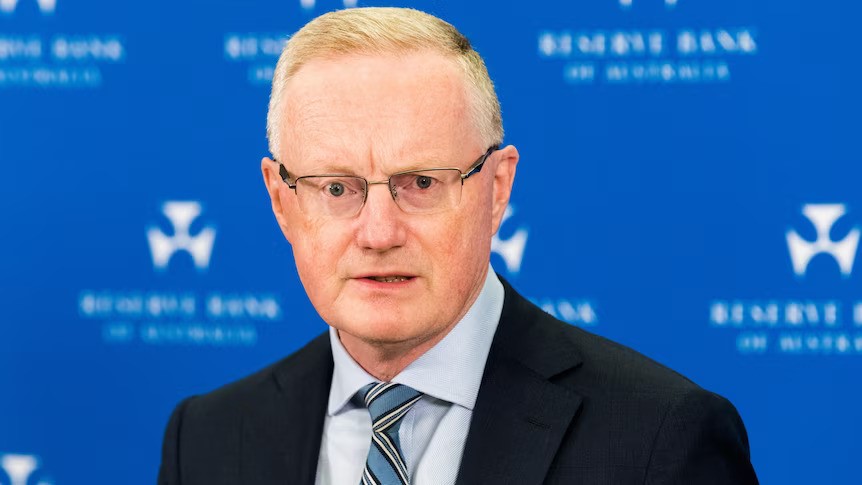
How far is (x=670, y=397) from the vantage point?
74.4 inches

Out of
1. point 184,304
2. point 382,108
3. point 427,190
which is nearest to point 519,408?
point 427,190

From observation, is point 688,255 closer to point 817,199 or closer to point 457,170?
point 817,199

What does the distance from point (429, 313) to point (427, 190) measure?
0.21 m

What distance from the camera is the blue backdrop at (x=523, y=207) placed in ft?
9.58

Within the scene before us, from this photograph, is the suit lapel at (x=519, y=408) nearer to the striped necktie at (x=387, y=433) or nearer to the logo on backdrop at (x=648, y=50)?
the striped necktie at (x=387, y=433)

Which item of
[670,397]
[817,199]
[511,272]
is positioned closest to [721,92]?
[817,199]

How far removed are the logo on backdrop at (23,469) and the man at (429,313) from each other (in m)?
1.54

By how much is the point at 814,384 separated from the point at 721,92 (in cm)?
80

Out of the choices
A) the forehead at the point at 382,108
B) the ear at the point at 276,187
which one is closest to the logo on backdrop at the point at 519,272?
the ear at the point at 276,187

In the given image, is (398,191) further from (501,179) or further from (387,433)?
(387,433)

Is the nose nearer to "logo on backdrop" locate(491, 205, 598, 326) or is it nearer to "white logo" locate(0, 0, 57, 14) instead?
"logo on backdrop" locate(491, 205, 598, 326)

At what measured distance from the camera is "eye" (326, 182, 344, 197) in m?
1.85

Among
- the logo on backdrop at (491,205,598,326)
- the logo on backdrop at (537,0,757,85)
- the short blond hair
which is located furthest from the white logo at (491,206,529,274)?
the short blond hair

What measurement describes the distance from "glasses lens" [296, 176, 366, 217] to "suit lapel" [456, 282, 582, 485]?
1.26 ft
